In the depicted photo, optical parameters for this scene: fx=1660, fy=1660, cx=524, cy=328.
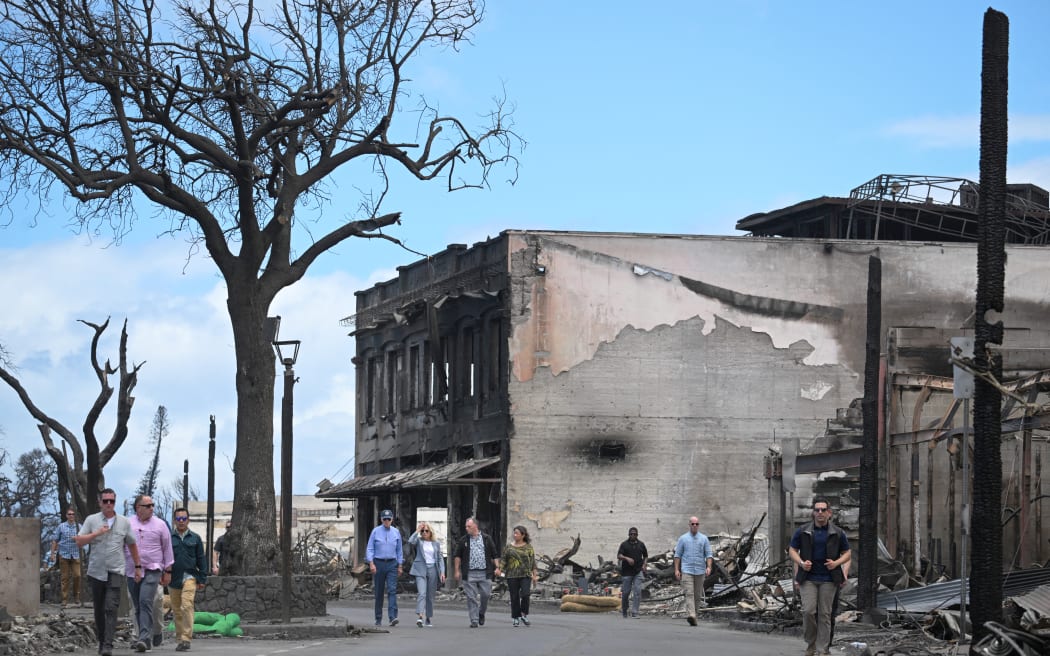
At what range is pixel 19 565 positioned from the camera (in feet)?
70.0

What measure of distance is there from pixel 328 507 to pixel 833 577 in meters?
79.4

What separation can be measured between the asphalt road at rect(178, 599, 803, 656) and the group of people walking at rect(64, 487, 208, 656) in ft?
1.82

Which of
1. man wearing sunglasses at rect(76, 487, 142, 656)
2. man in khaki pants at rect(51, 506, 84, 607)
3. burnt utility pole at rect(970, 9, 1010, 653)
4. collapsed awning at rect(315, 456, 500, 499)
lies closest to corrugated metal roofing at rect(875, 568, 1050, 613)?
burnt utility pole at rect(970, 9, 1010, 653)

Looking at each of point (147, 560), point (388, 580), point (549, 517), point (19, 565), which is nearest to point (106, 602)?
point (147, 560)

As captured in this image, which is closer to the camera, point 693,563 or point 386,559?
point 386,559

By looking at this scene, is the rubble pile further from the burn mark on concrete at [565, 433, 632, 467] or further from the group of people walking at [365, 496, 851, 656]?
the burn mark on concrete at [565, 433, 632, 467]

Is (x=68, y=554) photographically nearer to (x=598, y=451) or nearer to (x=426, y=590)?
(x=426, y=590)

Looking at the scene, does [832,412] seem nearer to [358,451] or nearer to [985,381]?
[358,451]

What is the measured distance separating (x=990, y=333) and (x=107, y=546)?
31.2ft

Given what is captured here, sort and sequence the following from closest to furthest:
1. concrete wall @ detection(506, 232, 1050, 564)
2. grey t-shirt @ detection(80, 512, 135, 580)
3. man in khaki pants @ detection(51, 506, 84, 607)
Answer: grey t-shirt @ detection(80, 512, 135, 580), man in khaki pants @ detection(51, 506, 84, 607), concrete wall @ detection(506, 232, 1050, 564)

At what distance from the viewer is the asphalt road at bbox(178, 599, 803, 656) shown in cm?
1909

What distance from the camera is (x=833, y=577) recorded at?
1839cm

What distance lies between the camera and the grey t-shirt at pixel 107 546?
17.7 metres

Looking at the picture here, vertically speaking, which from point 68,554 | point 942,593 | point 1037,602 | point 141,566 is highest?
point 141,566
